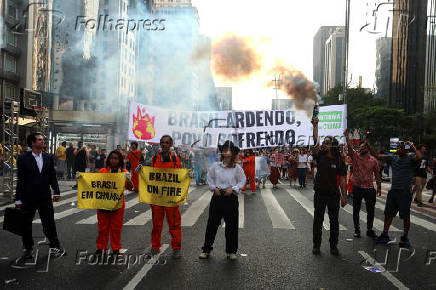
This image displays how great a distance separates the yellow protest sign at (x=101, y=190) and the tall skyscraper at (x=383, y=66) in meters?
80.5

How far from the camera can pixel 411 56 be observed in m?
72.1

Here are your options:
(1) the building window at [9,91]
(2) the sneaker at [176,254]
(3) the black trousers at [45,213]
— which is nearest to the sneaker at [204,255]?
(2) the sneaker at [176,254]

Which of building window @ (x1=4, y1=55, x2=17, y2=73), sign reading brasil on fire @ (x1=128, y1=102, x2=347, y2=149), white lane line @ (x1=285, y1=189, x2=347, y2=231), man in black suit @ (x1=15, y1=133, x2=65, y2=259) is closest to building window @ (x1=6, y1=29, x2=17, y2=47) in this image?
building window @ (x1=4, y1=55, x2=17, y2=73)

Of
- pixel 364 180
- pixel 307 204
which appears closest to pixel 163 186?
pixel 364 180

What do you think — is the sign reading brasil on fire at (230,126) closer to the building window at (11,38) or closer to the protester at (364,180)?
the protester at (364,180)

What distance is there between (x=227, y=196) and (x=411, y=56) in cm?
7378

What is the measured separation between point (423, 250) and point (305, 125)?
9.24 meters

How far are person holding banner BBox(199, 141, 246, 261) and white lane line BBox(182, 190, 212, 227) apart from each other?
287 cm

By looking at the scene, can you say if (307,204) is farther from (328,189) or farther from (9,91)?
(9,91)

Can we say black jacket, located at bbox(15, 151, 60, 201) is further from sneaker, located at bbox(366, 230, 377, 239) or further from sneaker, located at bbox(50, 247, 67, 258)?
sneaker, located at bbox(366, 230, 377, 239)

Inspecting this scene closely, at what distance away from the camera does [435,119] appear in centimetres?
4844

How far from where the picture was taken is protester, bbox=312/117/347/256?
22.9ft

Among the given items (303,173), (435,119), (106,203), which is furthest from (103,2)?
(106,203)

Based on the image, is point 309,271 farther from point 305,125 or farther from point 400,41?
point 400,41
